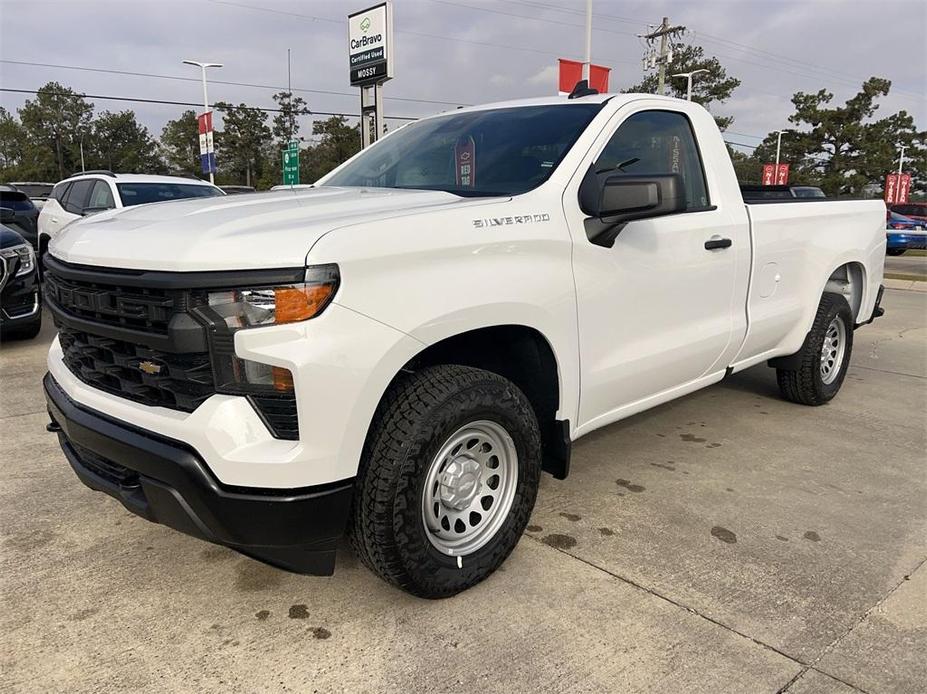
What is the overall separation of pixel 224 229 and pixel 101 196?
8.36 m

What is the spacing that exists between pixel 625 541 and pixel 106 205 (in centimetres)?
838

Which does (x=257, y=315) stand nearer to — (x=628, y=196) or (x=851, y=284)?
(x=628, y=196)

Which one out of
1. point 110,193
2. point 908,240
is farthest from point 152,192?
point 908,240

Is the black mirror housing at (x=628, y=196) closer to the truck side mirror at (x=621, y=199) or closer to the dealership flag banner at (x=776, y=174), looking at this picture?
the truck side mirror at (x=621, y=199)

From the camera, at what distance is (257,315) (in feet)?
6.89

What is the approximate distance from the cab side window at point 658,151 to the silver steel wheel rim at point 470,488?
132cm

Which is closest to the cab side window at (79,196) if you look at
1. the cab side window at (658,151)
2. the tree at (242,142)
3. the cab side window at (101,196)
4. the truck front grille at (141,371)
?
the cab side window at (101,196)

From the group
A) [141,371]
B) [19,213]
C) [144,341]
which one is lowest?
[141,371]

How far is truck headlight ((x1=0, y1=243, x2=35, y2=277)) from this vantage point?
21.5 ft

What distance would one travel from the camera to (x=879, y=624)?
255cm

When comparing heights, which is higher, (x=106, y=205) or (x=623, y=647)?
(x=106, y=205)

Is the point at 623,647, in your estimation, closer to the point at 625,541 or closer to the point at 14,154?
the point at 625,541

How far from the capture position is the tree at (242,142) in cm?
6012

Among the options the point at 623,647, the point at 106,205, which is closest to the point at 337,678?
the point at 623,647
